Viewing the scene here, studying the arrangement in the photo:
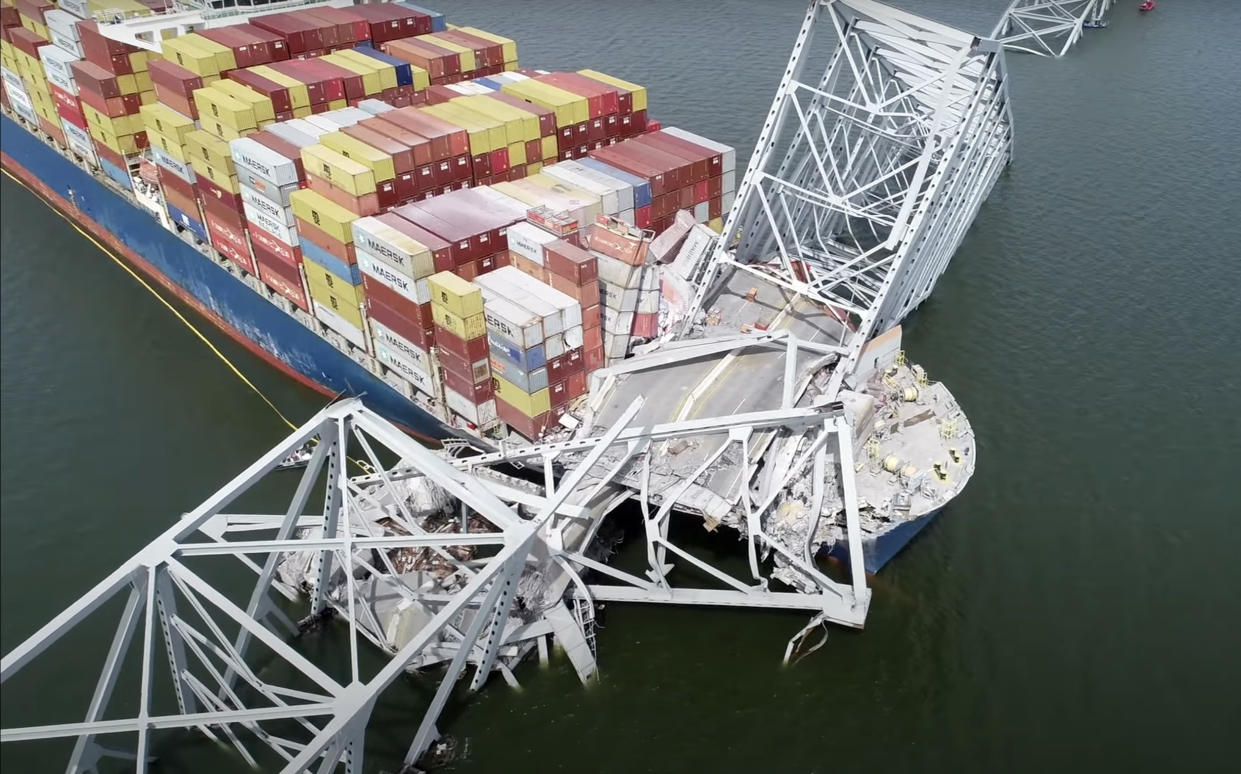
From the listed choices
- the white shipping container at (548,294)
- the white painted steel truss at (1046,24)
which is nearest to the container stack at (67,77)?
the white shipping container at (548,294)

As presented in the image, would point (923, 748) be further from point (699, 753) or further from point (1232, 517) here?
point (1232, 517)

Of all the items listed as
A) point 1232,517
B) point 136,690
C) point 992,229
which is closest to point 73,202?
point 136,690

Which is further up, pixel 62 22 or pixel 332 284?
pixel 62 22

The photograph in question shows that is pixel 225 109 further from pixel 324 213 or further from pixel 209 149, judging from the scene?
pixel 324 213

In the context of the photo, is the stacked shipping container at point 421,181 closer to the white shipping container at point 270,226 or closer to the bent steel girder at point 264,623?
the white shipping container at point 270,226

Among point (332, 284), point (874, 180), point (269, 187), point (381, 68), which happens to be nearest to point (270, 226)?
point (269, 187)
